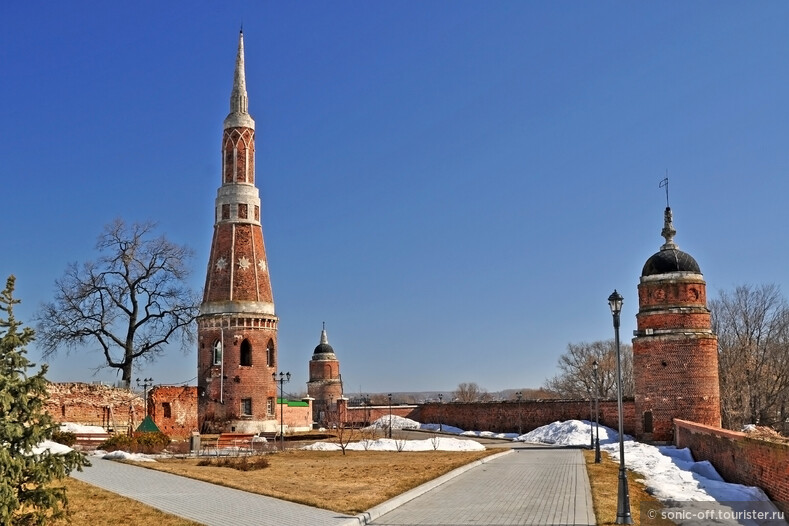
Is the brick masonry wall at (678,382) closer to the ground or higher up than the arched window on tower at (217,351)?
closer to the ground

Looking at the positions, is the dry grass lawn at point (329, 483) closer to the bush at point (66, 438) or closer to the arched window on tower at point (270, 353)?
the bush at point (66, 438)

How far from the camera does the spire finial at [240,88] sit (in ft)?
135

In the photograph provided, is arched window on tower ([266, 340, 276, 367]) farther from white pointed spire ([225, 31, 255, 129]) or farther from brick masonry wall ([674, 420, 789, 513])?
brick masonry wall ([674, 420, 789, 513])

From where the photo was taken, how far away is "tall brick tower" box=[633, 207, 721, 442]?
31438 millimetres

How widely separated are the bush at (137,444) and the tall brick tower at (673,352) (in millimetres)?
18506

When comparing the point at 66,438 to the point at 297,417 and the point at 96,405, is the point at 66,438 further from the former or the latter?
the point at 297,417

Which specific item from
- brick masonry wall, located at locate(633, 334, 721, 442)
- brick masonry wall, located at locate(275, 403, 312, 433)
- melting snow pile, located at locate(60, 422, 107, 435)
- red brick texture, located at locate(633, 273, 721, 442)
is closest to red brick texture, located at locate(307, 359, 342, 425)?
brick masonry wall, located at locate(275, 403, 312, 433)

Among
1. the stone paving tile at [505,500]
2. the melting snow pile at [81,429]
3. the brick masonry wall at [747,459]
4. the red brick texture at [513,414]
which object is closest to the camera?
the stone paving tile at [505,500]

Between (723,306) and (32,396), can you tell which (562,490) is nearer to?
(32,396)

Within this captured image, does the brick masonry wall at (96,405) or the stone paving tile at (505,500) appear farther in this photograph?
the brick masonry wall at (96,405)

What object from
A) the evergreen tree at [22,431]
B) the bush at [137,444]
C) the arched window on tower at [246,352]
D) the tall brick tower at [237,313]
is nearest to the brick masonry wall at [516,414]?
the tall brick tower at [237,313]

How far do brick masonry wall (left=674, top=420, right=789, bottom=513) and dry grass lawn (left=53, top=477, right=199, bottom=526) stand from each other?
34.4 feet

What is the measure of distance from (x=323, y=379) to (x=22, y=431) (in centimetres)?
5093

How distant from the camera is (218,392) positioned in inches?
1489
